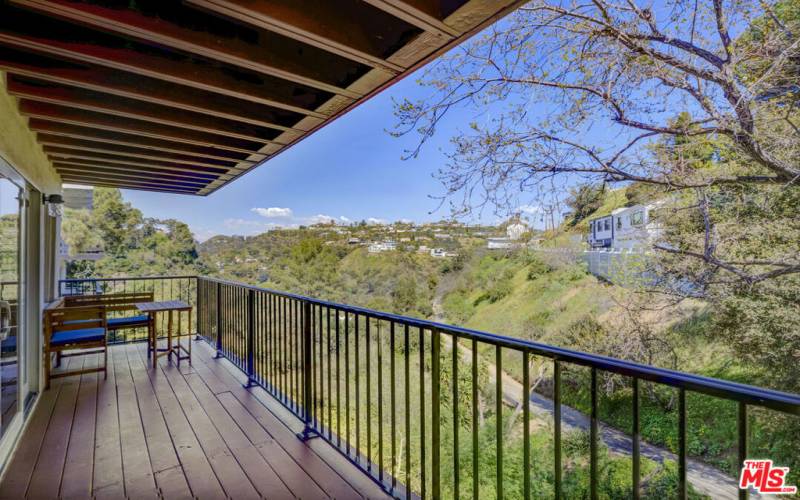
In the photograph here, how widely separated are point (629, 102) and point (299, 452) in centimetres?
642

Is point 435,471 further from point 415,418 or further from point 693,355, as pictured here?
point 415,418

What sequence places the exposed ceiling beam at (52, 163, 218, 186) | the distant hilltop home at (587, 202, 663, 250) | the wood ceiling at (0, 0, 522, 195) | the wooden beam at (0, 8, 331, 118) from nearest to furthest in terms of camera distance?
the wood ceiling at (0, 0, 522, 195) → the wooden beam at (0, 8, 331, 118) → the exposed ceiling beam at (52, 163, 218, 186) → the distant hilltop home at (587, 202, 663, 250)

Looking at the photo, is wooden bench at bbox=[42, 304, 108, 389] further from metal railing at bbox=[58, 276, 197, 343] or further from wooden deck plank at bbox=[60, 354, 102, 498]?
metal railing at bbox=[58, 276, 197, 343]

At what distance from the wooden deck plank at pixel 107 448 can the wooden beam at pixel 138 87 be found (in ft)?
7.93

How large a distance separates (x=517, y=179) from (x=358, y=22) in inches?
201

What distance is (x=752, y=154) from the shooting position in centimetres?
505

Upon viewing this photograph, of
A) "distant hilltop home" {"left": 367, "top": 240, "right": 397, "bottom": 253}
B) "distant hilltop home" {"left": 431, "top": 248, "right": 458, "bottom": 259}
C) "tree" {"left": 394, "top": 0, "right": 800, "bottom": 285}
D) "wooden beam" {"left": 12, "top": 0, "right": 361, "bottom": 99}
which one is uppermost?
"tree" {"left": 394, "top": 0, "right": 800, "bottom": 285}

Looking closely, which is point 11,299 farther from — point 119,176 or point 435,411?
point 435,411

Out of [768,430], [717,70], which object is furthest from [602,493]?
[717,70]

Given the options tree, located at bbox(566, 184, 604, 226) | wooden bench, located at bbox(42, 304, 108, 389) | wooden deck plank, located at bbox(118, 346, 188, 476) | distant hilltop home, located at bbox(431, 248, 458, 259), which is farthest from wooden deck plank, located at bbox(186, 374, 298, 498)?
distant hilltop home, located at bbox(431, 248, 458, 259)

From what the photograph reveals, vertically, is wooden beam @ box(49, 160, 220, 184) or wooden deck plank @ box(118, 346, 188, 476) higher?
wooden beam @ box(49, 160, 220, 184)

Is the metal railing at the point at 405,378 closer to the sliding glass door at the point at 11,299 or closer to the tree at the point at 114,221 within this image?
the sliding glass door at the point at 11,299

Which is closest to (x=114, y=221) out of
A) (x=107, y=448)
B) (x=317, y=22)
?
(x=107, y=448)

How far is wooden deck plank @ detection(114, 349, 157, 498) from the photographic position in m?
2.18
